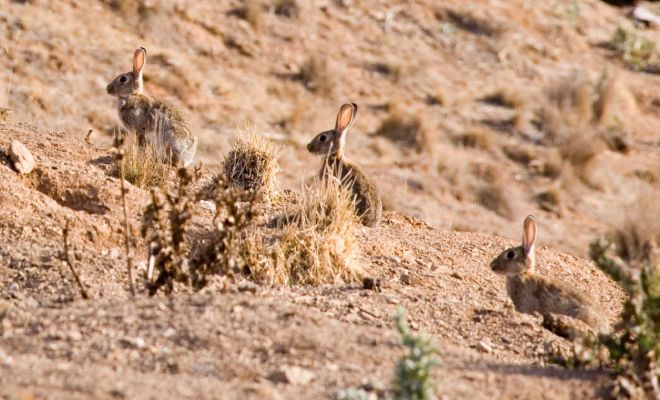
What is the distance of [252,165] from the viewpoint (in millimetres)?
8969

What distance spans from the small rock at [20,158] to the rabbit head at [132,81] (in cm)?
214

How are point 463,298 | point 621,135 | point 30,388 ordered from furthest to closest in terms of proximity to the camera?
point 621,135
point 463,298
point 30,388

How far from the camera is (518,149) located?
18.6 meters

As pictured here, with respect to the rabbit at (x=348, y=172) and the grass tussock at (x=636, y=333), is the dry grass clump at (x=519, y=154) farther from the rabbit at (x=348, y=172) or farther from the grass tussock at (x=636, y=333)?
the grass tussock at (x=636, y=333)

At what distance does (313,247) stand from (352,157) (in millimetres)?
9188

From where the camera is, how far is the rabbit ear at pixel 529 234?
7.37 m

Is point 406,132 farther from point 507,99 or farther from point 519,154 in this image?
point 507,99

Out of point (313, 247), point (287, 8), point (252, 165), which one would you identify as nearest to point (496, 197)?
point (287, 8)

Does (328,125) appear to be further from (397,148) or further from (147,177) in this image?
(147,177)

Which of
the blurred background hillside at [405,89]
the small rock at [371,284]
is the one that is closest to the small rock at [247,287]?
the small rock at [371,284]

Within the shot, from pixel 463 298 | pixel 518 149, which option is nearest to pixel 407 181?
pixel 518 149

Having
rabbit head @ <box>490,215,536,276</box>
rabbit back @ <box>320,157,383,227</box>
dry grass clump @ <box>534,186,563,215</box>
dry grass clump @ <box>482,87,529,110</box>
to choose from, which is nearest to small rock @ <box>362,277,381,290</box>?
rabbit head @ <box>490,215,536,276</box>

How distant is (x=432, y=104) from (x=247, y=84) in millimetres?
3889

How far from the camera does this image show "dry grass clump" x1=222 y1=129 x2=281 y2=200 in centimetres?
884
